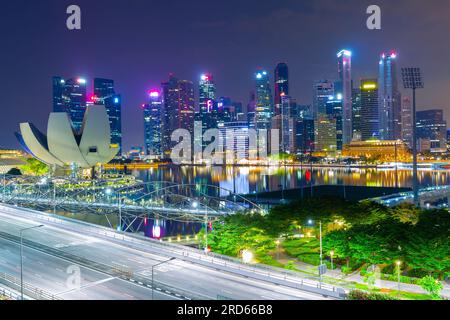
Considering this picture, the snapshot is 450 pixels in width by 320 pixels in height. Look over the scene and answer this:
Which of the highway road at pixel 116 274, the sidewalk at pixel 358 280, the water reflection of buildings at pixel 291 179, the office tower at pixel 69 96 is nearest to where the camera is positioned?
the highway road at pixel 116 274

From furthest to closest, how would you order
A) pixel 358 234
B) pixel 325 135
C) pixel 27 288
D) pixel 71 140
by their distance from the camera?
pixel 325 135, pixel 71 140, pixel 358 234, pixel 27 288

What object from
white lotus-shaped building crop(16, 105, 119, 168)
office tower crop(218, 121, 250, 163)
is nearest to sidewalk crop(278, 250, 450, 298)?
white lotus-shaped building crop(16, 105, 119, 168)

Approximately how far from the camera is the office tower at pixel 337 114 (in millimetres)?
177750

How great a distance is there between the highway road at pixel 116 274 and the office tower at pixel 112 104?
6526 inches

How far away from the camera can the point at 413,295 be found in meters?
13.9

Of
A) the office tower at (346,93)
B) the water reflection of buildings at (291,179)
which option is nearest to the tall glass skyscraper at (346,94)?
the office tower at (346,93)

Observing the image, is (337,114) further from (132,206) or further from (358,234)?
(358,234)

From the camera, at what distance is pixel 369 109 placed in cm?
17838

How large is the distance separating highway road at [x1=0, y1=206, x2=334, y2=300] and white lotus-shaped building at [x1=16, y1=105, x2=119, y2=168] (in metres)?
30.8

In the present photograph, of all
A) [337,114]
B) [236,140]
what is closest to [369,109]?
[337,114]

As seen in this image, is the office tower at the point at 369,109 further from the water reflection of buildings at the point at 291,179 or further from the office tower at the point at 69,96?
the office tower at the point at 69,96

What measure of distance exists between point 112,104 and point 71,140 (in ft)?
469

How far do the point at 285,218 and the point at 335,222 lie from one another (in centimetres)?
312
